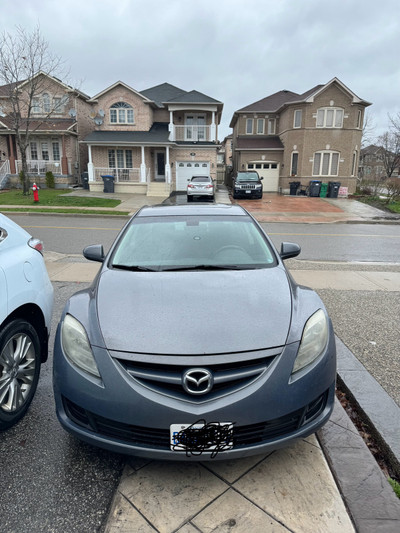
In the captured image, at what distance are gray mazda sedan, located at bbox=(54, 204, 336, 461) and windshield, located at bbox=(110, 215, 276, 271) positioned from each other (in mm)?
506

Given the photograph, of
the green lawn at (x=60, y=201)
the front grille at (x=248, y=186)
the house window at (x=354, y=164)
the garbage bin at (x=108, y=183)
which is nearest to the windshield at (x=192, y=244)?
the green lawn at (x=60, y=201)

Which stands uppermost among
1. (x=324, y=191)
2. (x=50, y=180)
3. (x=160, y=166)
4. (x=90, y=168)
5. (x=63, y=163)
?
(x=63, y=163)

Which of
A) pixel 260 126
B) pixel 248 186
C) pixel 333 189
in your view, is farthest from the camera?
pixel 260 126

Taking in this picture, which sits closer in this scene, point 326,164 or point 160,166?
point 326,164

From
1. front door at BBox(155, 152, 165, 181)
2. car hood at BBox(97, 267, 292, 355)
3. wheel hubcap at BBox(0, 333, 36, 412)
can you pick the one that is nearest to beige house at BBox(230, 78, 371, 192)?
front door at BBox(155, 152, 165, 181)

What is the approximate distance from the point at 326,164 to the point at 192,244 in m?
29.9

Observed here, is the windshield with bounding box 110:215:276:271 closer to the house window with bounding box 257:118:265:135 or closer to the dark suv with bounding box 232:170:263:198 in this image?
the dark suv with bounding box 232:170:263:198

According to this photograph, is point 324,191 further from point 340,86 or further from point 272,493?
point 272,493

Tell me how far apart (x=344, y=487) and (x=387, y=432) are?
0.65 metres

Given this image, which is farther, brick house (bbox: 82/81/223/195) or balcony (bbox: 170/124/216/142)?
balcony (bbox: 170/124/216/142)

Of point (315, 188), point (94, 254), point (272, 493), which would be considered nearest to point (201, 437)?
point (272, 493)

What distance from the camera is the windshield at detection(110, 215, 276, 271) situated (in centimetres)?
327

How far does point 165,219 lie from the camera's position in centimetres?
398

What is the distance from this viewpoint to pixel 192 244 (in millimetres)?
3545
